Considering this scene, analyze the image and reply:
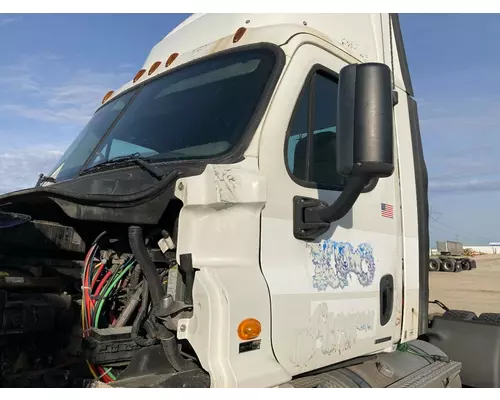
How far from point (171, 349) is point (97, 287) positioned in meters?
0.59

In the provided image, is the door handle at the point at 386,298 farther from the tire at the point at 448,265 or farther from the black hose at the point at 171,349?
the tire at the point at 448,265

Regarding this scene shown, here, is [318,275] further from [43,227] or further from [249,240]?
[43,227]

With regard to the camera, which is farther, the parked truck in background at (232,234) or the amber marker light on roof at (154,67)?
the amber marker light on roof at (154,67)

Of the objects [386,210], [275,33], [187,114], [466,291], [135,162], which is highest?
[275,33]

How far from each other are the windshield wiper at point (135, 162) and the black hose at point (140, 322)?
1.85 ft

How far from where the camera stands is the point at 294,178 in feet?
9.15

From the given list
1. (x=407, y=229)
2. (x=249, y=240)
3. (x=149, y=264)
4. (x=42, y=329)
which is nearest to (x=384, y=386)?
(x=407, y=229)

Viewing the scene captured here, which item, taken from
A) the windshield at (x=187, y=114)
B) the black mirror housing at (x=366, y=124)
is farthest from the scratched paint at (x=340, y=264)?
the windshield at (x=187, y=114)

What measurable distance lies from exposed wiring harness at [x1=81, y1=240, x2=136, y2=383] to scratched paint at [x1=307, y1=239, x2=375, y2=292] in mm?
986

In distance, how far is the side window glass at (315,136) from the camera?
2.87 meters

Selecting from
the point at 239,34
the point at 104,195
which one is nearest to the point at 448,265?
the point at 239,34

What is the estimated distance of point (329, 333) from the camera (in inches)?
112

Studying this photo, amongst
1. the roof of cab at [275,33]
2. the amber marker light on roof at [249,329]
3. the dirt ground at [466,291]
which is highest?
the roof of cab at [275,33]

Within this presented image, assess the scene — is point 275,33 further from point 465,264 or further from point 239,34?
point 465,264
